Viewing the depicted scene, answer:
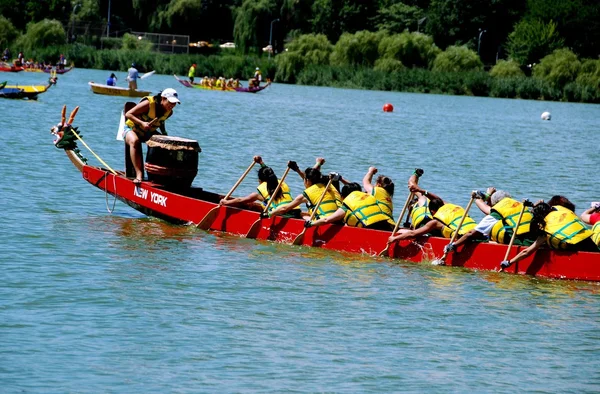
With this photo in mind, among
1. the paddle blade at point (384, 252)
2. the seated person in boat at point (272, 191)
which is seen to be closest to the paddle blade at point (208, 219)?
the seated person in boat at point (272, 191)

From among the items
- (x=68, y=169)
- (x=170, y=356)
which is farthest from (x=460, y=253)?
(x=68, y=169)

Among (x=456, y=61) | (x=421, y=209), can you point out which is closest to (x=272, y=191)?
(x=421, y=209)

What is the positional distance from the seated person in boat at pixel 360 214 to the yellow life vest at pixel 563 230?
2362 mm

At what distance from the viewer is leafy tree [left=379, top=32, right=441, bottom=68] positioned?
3081 inches

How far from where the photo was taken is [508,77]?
77938 mm

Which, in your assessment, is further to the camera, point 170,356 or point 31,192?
point 31,192

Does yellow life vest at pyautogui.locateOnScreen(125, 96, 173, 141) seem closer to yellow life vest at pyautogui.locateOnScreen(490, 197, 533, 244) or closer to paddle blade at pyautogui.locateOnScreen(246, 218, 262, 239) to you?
paddle blade at pyautogui.locateOnScreen(246, 218, 262, 239)

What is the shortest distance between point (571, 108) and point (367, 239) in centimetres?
5590

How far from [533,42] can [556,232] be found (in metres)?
78.6

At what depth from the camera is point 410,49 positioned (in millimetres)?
79000

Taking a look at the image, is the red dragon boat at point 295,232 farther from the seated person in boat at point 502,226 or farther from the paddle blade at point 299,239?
the seated person in boat at point 502,226

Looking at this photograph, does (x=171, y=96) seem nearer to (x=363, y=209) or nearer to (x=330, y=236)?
(x=330, y=236)

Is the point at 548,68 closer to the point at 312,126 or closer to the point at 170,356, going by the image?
the point at 312,126

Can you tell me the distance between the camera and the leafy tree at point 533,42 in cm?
8994
